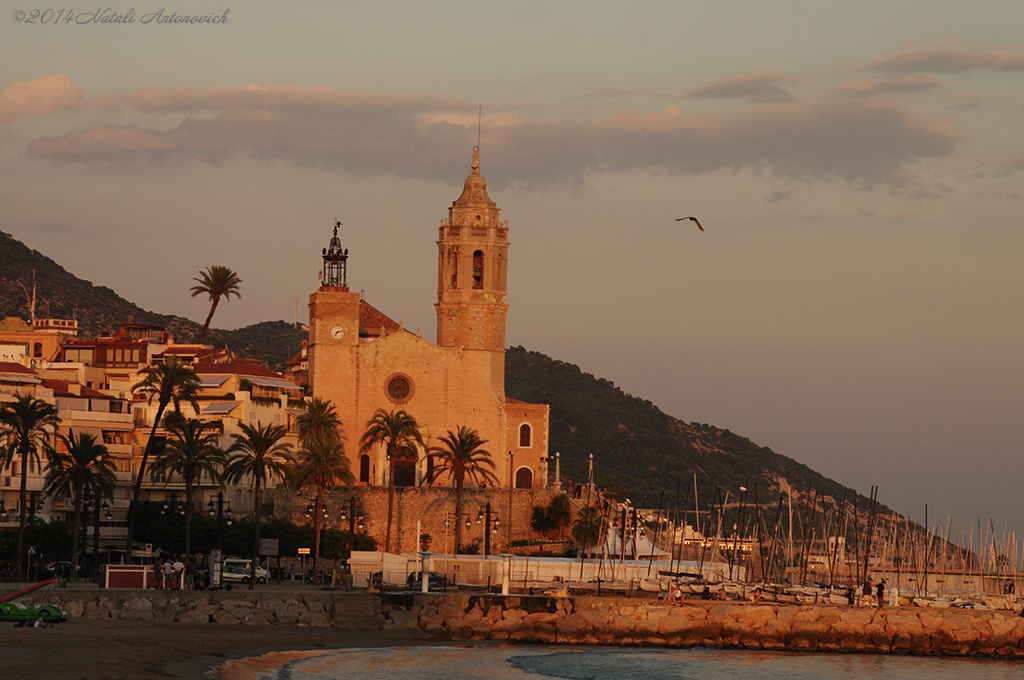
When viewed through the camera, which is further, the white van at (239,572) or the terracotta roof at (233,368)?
the terracotta roof at (233,368)

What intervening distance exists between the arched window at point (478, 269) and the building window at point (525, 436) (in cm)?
949

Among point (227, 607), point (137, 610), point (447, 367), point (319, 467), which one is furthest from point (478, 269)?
point (137, 610)

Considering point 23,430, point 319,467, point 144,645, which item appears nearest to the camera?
point 144,645

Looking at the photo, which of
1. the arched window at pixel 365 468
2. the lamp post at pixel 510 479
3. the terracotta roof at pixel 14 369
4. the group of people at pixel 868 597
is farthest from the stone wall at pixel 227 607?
the arched window at pixel 365 468

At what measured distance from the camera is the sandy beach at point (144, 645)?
34.0 m

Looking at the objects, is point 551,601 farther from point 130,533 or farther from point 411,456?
point 411,456

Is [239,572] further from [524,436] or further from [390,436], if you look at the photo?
[524,436]

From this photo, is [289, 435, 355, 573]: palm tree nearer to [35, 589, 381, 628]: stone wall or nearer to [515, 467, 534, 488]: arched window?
[515, 467, 534, 488]: arched window

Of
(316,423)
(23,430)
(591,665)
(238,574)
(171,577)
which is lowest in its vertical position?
(591,665)

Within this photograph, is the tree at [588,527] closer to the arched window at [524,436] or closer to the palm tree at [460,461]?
the palm tree at [460,461]

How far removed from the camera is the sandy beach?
34.0 meters

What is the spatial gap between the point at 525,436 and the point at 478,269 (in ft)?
37.0

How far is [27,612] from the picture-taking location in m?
41.8

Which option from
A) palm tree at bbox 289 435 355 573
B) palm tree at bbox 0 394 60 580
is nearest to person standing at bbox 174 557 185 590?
palm tree at bbox 0 394 60 580
